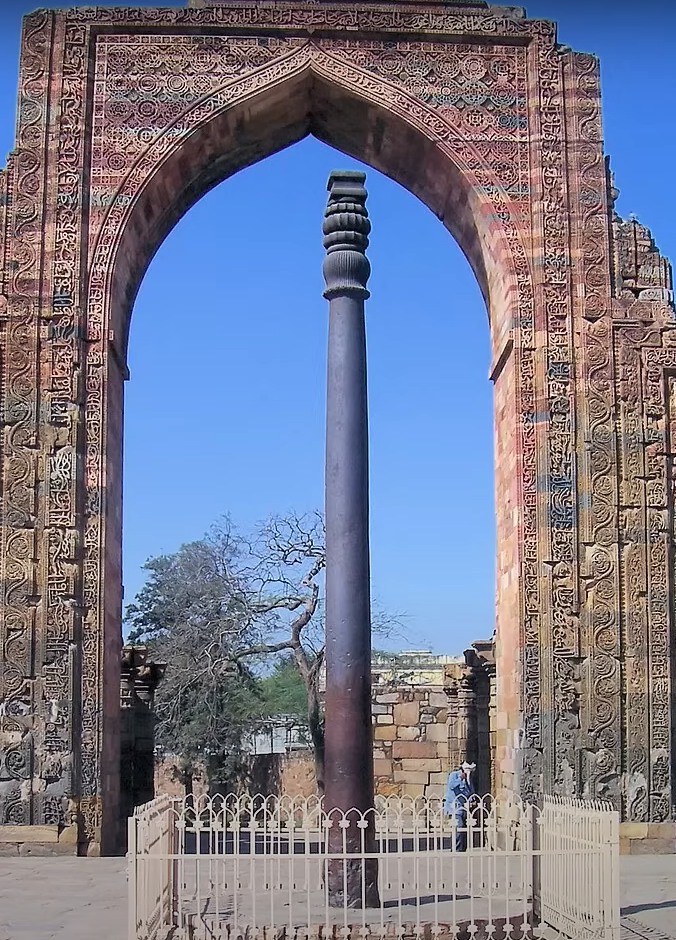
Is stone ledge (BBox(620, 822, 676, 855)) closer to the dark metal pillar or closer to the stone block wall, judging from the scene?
the dark metal pillar

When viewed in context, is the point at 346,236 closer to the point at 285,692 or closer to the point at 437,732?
the point at 437,732

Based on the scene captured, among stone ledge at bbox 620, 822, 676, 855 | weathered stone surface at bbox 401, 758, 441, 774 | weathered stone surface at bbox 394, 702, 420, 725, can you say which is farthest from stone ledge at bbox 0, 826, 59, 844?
weathered stone surface at bbox 394, 702, 420, 725

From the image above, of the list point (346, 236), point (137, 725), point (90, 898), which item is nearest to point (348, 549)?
point (346, 236)

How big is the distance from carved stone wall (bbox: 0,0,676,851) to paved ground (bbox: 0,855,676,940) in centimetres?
80

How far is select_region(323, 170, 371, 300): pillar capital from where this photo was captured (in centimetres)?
768

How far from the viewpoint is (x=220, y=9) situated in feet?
40.4

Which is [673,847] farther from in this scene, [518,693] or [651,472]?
[651,472]

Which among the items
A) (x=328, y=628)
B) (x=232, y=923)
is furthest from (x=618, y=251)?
(x=232, y=923)

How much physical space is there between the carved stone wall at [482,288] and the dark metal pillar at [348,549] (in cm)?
422

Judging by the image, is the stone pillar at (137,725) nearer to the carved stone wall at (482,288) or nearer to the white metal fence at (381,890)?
the carved stone wall at (482,288)

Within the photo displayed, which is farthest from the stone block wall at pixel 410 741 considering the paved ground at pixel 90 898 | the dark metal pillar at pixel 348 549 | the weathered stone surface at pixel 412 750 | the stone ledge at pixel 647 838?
the dark metal pillar at pixel 348 549

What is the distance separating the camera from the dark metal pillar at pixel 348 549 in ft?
23.0

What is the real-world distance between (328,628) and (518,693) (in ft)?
14.4

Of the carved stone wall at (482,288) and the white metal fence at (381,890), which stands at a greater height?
the carved stone wall at (482,288)
